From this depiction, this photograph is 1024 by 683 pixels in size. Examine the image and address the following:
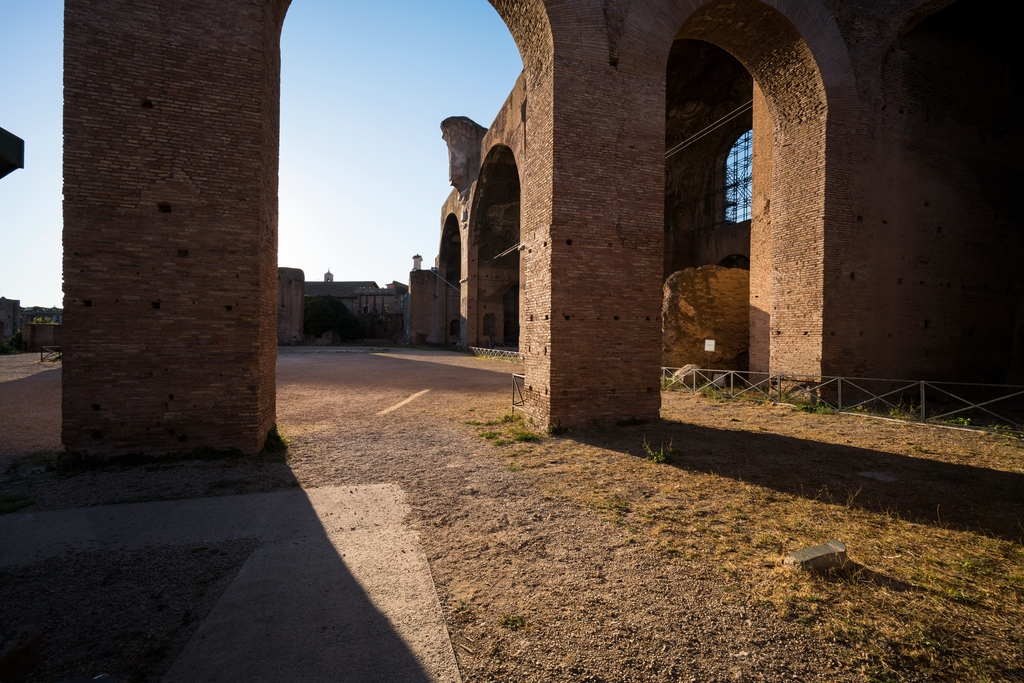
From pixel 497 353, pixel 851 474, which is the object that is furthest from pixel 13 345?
pixel 851 474

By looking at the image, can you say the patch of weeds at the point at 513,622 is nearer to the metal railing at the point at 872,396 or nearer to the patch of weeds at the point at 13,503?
the patch of weeds at the point at 13,503

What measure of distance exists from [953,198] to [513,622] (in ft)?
51.0

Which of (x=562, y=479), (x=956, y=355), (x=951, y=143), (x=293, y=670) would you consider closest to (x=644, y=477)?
(x=562, y=479)

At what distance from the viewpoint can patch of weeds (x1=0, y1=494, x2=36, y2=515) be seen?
13.7ft

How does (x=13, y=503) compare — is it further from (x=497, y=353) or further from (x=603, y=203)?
(x=497, y=353)

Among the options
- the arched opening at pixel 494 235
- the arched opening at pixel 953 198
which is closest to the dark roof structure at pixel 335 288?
the arched opening at pixel 494 235

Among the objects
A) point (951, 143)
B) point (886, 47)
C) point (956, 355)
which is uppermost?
point (886, 47)

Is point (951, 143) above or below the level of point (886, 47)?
below

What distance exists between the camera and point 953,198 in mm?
11344

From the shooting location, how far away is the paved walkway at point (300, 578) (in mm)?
2229

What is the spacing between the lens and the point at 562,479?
16.8 feet

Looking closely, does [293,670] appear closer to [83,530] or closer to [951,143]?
[83,530]

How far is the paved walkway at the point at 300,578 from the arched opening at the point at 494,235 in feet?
73.0

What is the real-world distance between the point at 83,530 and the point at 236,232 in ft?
12.6
